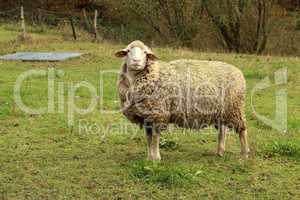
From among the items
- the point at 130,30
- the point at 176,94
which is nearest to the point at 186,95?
the point at 176,94

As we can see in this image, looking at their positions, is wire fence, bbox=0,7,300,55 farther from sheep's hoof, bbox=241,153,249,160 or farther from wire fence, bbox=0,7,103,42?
sheep's hoof, bbox=241,153,249,160

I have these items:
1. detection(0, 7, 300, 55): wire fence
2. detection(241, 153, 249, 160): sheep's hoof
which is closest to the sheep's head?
detection(241, 153, 249, 160): sheep's hoof

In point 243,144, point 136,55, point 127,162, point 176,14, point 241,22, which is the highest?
point 176,14

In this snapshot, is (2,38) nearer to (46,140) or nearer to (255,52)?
(255,52)

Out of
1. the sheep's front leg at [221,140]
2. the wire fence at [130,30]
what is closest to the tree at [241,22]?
the wire fence at [130,30]

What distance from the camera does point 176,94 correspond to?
6.74 meters

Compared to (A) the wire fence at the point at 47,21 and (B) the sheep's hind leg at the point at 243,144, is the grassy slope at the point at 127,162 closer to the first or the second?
(B) the sheep's hind leg at the point at 243,144

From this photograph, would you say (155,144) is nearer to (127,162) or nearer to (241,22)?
(127,162)

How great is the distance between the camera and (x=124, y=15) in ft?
90.7

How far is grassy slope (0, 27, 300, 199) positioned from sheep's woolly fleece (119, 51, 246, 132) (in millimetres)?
536

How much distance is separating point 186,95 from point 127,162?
1096 mm

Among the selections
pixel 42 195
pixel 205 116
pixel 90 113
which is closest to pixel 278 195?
pixel 205 116

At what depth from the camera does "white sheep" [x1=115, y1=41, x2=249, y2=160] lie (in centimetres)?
658

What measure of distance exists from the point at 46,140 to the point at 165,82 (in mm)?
2173
